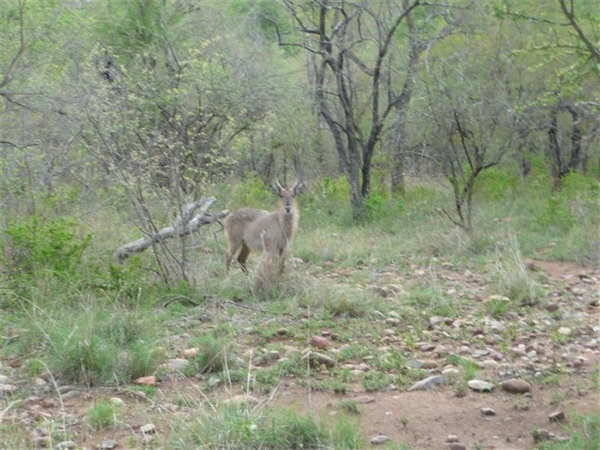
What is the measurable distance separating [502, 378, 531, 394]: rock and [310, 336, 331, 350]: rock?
5.21 ft

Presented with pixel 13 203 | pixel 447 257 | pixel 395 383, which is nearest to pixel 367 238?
pixel 447 257

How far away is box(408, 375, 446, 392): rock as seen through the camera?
20.0ft

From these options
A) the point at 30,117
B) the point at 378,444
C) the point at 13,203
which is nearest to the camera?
the point at 378,444

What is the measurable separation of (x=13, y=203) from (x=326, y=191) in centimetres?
778

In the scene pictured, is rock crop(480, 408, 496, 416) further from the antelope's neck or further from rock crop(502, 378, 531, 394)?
the antelope's neck

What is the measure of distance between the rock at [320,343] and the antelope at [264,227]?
389 centimetres

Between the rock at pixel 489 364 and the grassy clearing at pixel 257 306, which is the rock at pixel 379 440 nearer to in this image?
the grassy clearing at pixel 257 306

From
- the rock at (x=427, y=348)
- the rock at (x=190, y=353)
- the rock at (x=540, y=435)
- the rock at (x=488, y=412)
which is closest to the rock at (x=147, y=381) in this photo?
the rock at (x=190, y=353)

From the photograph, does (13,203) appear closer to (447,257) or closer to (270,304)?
(270,304)

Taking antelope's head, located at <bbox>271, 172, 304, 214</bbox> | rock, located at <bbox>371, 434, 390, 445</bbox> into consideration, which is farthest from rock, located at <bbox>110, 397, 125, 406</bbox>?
antelope's head, located at <bbox>271, 172, 304, 214</bbox>

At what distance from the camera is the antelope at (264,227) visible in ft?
37.0

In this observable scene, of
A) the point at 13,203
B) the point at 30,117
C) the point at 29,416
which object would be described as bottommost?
the point at 29,416

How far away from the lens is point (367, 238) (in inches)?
540

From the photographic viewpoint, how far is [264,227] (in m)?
11.5
